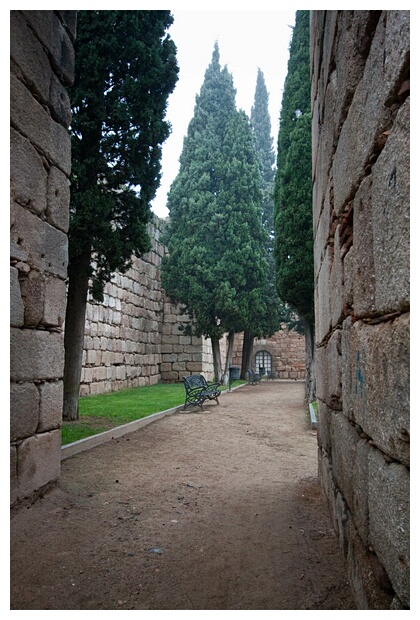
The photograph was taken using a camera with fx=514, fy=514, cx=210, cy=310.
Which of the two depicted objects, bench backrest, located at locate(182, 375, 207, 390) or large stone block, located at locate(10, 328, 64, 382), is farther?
bench backrest, located at locate(182, 375, 207, 390)

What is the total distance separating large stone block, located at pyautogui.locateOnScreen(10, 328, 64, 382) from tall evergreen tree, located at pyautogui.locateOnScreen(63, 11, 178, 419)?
367 cm

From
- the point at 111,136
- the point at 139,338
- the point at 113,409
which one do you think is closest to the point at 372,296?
the point at 111,136

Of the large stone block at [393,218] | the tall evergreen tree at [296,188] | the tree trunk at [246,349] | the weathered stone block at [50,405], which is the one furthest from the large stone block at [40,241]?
the tree trunk at [246,349]

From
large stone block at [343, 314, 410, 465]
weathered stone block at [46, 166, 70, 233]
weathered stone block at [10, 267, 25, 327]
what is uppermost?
weathered stone block at [46, 166, 70, 233]

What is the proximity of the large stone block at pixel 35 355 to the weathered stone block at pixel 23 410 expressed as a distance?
8 cm

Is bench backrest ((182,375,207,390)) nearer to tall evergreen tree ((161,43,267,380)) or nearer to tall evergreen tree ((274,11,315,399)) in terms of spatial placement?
tall evergreen tree ((274,11,315,399))

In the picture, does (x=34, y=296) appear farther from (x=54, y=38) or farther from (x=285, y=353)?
(x=285, y=353)

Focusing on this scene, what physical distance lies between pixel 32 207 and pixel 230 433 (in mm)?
5696

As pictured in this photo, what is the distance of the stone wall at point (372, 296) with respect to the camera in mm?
1540

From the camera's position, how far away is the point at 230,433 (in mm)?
8750

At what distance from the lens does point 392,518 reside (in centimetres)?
165

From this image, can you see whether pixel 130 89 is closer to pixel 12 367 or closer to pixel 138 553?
pixel 12 367

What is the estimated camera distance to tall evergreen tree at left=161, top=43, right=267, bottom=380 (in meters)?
17.7

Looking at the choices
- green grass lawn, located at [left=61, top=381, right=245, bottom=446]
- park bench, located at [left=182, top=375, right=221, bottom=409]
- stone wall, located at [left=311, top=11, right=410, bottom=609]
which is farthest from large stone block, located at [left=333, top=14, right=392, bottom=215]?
park bench, located at [left=182, top=375, right=221, bottom=409]
